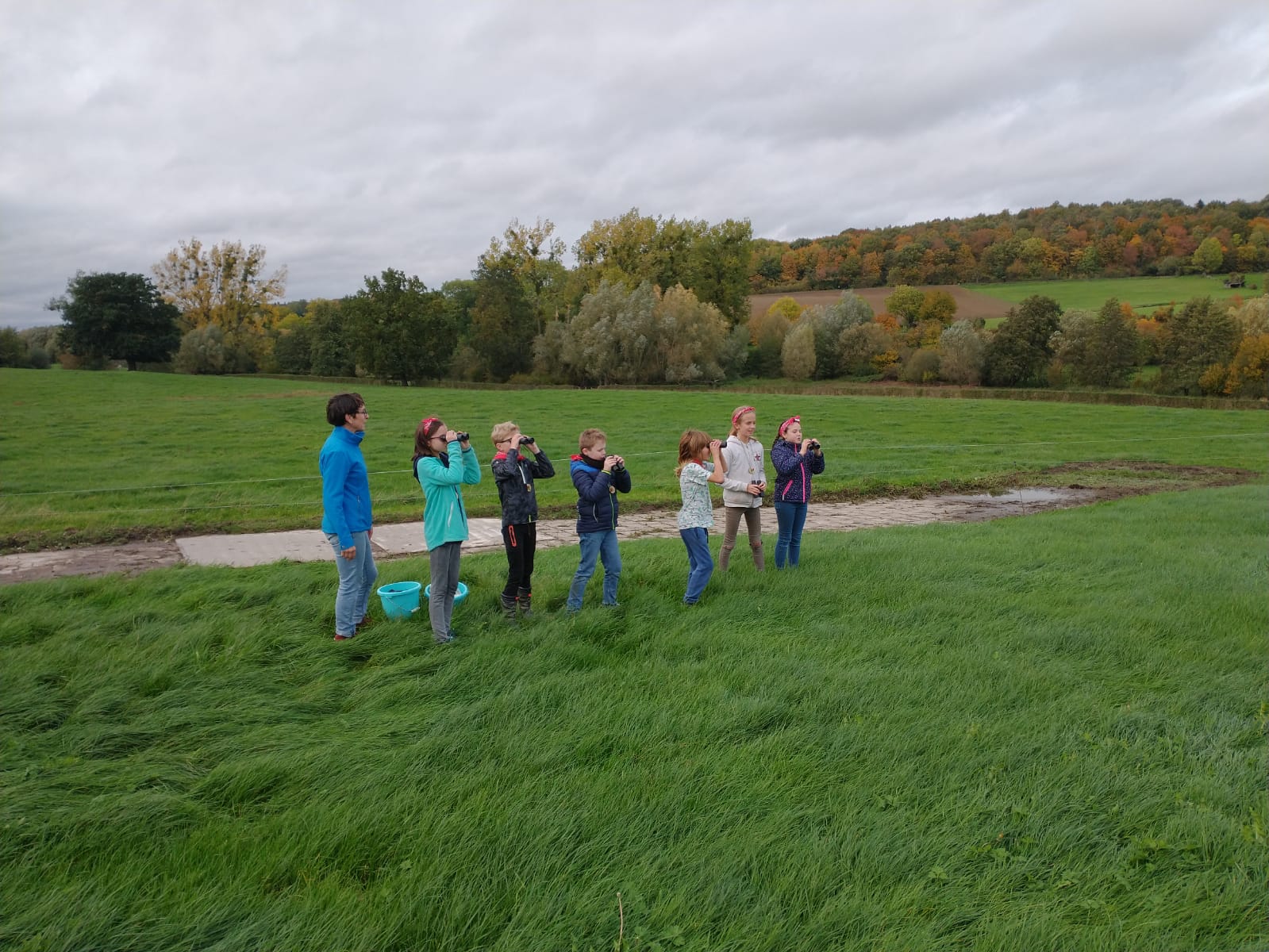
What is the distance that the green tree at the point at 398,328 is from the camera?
166 ft

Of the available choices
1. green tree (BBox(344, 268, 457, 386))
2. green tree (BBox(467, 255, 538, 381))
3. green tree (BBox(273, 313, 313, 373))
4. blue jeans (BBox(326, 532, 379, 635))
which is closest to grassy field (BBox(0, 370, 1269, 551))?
blue jeans (BBox(326, 532, 379, 635))

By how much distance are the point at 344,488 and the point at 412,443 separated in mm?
13927

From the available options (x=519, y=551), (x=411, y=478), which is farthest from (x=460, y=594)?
(x=411, y=478)

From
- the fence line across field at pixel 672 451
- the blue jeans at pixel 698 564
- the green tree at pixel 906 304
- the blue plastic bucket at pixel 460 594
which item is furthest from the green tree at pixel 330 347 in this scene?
the blue jeans at pixel 698 564

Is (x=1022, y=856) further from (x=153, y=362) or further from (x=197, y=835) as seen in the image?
(x=153, y=362)

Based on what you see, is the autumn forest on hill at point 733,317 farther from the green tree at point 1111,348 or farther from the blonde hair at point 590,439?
the blonde hair at point 590,439

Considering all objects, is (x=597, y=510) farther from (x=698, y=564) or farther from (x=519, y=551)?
(x=698, y=564)

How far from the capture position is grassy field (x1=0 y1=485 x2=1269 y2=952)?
277 cm

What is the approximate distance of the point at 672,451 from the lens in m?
17.7

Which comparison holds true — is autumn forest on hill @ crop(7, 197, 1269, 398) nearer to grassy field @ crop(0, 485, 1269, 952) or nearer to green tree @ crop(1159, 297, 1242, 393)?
green tree @ crop(1159, 297, 1242, 393)

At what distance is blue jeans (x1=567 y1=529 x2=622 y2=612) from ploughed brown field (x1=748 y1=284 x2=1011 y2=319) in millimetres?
55881

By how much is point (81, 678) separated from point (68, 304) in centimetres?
6521

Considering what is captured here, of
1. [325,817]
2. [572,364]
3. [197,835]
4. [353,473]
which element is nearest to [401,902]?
[325,817]

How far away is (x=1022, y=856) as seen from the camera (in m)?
3.12
